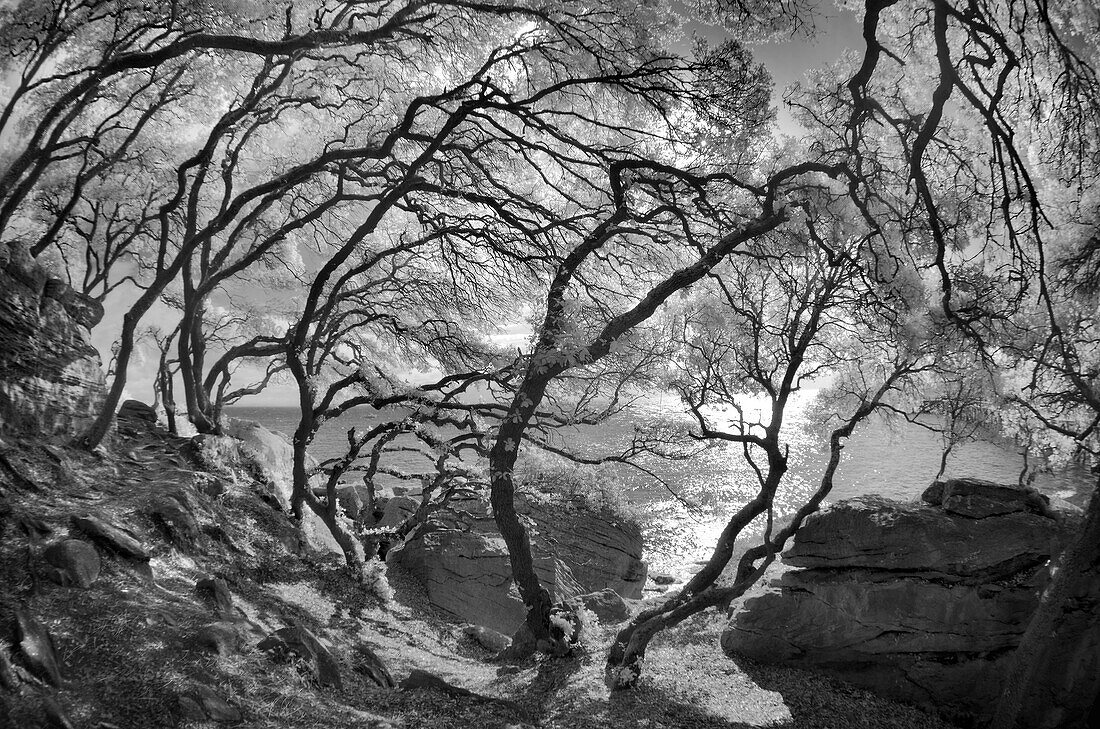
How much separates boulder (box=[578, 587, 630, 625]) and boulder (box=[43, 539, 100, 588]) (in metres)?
12.4

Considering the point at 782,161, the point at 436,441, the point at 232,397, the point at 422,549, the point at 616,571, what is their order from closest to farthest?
1. the point at 782,161
2. the point at 436,441
3. the point at 422,549
4. the point at 232,397
5. the point at 616,571

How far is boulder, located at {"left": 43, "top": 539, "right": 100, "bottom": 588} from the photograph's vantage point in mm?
5152

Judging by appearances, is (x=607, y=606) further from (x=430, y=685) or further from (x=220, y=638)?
(x=220, y=638)

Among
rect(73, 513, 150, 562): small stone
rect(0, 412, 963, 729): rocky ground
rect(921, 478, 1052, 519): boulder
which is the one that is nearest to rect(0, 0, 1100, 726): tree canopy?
rect(0, 412, 963, 729): rocky ground

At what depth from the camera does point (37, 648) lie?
4055mm

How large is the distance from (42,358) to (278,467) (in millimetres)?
7995

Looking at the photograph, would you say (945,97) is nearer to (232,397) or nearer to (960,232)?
(960,232)

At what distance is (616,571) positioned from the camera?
64.8ft

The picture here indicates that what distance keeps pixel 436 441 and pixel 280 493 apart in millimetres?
4613

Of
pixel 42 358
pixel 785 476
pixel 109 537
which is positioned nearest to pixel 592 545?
pixel 109 537

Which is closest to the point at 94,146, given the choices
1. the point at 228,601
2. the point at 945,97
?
the point at 228,601

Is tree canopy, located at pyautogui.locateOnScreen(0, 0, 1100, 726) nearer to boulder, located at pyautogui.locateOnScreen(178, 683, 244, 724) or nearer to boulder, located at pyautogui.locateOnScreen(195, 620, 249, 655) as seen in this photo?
boulder, located at pyautogui.locateOnScreen(195, 620, 249, 655)

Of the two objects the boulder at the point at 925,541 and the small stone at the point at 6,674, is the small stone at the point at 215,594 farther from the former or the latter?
the boulder at the point at 925,541

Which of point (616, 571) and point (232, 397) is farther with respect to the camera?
point (616, 571)
